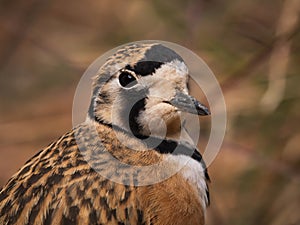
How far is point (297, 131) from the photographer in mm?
5984

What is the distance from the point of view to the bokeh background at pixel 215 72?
588 cm

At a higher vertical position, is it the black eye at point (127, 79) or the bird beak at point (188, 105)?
the black eye at point (127, 79)

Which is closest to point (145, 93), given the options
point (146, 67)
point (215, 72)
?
point (146, 67)

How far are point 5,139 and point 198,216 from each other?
10.0ft

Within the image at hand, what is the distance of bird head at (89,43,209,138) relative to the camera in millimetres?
3988

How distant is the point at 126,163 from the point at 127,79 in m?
0.38

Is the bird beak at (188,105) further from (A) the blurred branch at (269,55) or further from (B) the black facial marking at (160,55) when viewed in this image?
(A) the blurred branch at (269,55)

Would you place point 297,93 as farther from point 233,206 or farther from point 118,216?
point 118,216

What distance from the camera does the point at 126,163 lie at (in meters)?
4.12

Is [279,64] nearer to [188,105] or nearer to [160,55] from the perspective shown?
[160,55]

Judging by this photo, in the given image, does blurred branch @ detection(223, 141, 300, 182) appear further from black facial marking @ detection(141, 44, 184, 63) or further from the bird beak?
the bird beak

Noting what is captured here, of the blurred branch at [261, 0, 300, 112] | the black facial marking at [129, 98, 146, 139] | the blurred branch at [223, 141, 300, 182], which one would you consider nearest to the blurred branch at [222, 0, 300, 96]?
the blurred branch at [261, 0, 300, 112]

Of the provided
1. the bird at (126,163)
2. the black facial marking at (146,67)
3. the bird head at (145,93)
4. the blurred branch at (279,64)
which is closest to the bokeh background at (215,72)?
the blurred branch at (279,64)

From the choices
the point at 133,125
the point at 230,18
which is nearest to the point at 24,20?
the point at 230,18
